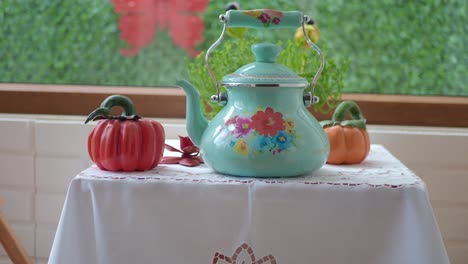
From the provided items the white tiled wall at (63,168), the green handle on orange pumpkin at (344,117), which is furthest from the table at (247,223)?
the white tiled wall at (63,168)

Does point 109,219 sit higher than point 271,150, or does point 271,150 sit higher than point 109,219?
point 271,150

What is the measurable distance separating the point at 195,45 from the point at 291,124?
1170 mm

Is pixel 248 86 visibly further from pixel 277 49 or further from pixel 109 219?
pixel 109 219

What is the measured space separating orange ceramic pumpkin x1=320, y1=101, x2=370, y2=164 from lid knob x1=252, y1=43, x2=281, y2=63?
30 cm

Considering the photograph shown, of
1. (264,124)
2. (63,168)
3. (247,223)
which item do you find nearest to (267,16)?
(264,124)

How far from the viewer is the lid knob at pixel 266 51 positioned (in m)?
1.62

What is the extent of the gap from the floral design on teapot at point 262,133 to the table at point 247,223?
0.09m

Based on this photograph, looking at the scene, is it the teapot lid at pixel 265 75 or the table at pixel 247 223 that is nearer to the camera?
the table at pixel 247 223

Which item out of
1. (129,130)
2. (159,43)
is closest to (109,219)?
(129,130)

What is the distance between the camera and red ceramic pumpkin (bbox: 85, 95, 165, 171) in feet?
5.13

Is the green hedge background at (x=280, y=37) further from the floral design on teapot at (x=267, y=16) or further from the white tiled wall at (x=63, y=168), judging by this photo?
the floral design on teapot at (x=267, y=16)

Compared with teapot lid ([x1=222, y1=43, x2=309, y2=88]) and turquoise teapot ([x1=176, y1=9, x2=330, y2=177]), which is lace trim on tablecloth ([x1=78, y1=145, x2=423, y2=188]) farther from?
teapot lid ([x1=222, y1=43, x2=309, y2=88])

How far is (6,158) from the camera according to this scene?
97.7 inches

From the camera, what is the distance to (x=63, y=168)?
8.07 feet
